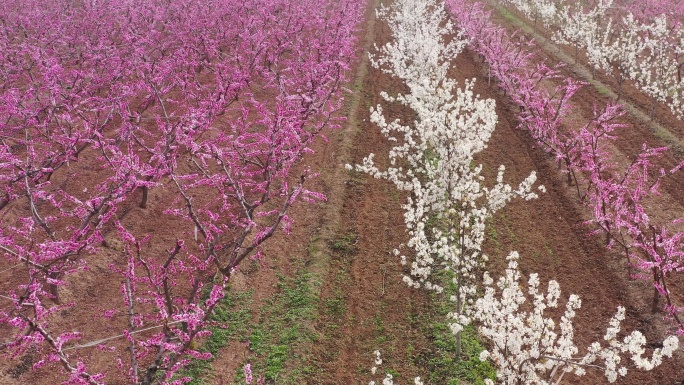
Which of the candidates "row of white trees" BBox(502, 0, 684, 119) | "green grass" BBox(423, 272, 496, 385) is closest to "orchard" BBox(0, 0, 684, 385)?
"green grass" BBox(423, 272, 496, 385)

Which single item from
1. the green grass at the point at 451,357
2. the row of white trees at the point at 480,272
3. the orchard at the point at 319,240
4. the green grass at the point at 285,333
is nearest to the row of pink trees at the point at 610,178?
the orchard at the point at 319,240

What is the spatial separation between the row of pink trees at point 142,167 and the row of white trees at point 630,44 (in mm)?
16351

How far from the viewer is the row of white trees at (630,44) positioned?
26406 millimetres

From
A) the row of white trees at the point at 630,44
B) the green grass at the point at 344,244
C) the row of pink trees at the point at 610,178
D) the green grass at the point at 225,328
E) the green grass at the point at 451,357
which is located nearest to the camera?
the green grass at the point at 225,328

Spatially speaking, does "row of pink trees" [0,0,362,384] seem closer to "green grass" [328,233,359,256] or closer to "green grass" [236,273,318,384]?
"green grass" [236,273,318,384]

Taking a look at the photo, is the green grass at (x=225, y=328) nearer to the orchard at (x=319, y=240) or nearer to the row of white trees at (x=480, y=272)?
the orchard at (x=319, y=240)

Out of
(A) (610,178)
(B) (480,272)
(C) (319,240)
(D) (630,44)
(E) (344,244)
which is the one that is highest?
(D) (630,44)

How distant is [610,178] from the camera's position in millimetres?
19266

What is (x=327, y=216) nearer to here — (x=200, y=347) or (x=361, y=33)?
(x=200, y=347)

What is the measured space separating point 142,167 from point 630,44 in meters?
28.6

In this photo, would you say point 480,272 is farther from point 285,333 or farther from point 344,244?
point 285,333

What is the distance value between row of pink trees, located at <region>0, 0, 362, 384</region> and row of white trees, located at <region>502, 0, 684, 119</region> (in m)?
16.4

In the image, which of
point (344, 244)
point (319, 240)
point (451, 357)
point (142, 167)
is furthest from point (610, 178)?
point (142, 167)

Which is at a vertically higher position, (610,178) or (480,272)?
(610,178)
